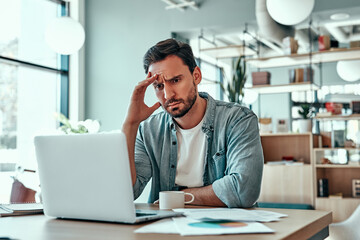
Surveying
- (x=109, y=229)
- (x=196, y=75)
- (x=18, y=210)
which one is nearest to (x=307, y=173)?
(x=196, y=75)

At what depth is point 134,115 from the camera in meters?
1.87

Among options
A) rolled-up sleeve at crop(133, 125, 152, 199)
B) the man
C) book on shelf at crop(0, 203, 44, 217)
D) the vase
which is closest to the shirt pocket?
the man

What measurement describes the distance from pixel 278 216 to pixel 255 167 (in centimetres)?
46

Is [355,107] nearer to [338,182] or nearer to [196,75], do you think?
[338,182]

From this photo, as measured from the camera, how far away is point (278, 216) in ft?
4.09

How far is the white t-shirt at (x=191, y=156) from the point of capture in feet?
6.22

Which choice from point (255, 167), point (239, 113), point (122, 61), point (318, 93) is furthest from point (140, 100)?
point (318, 93)

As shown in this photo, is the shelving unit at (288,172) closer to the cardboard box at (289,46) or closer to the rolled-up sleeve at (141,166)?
the cardboard box at (289,46)

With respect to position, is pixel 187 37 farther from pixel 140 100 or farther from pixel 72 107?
pixel 140 100

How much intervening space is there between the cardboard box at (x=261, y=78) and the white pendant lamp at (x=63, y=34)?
7.22 ft

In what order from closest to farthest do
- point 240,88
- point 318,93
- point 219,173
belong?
point 219,173 → point 240,88 → point 318,93

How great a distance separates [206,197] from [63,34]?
3122 mm

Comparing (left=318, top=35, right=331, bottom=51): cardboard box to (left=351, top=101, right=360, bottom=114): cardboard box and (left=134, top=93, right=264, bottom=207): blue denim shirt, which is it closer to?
(left=351, top=101, right=360, bottom=114): cardboard box

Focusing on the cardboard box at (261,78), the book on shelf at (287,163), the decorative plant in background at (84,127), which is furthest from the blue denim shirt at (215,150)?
the cardboard box at (261,78)
